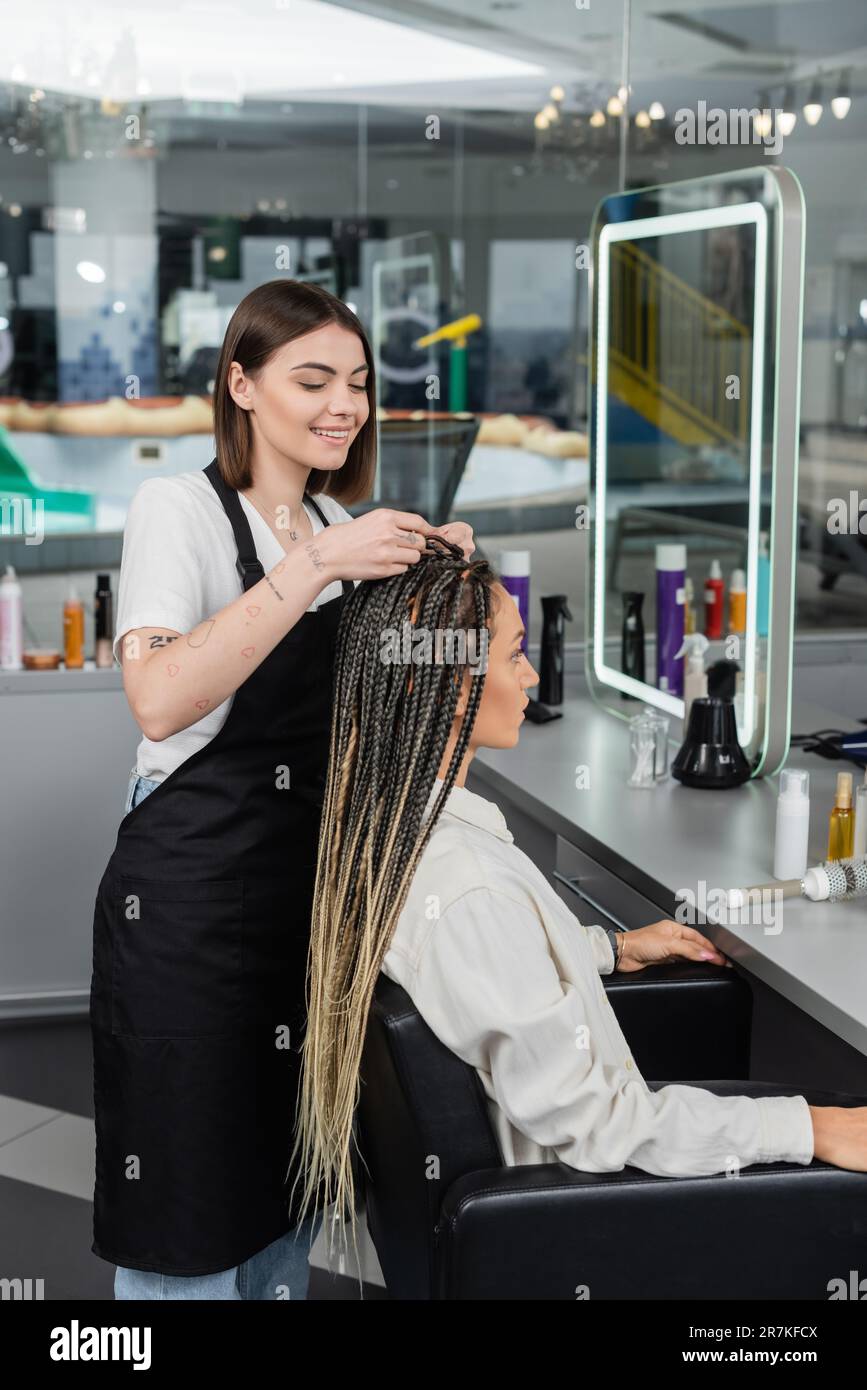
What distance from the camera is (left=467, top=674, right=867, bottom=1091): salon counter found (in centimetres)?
160

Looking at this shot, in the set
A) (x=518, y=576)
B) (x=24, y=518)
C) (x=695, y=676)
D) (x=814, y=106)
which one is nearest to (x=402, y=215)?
(x=814, y=106)

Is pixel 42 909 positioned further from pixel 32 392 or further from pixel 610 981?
pixel 610 981

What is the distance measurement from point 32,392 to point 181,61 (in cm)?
94

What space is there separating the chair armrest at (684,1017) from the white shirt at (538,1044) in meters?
0.38

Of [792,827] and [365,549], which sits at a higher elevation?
[365,549]

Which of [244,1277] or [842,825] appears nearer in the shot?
[244,1277]

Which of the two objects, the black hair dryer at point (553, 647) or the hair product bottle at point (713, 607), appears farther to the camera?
the hair product bottle at point (713, 607)

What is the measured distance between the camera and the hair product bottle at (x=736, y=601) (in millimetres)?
2994

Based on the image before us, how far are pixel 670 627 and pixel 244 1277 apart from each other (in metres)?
1.47

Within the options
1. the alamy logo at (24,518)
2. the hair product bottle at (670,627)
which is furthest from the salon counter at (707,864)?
the alamy logo at (24,518)

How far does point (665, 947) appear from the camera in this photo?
1823 mm

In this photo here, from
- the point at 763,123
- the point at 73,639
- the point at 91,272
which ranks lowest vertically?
the point at 73,639

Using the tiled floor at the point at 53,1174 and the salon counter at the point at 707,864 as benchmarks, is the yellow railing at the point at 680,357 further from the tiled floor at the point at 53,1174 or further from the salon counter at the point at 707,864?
the tiled floor at the point at 53,1174
